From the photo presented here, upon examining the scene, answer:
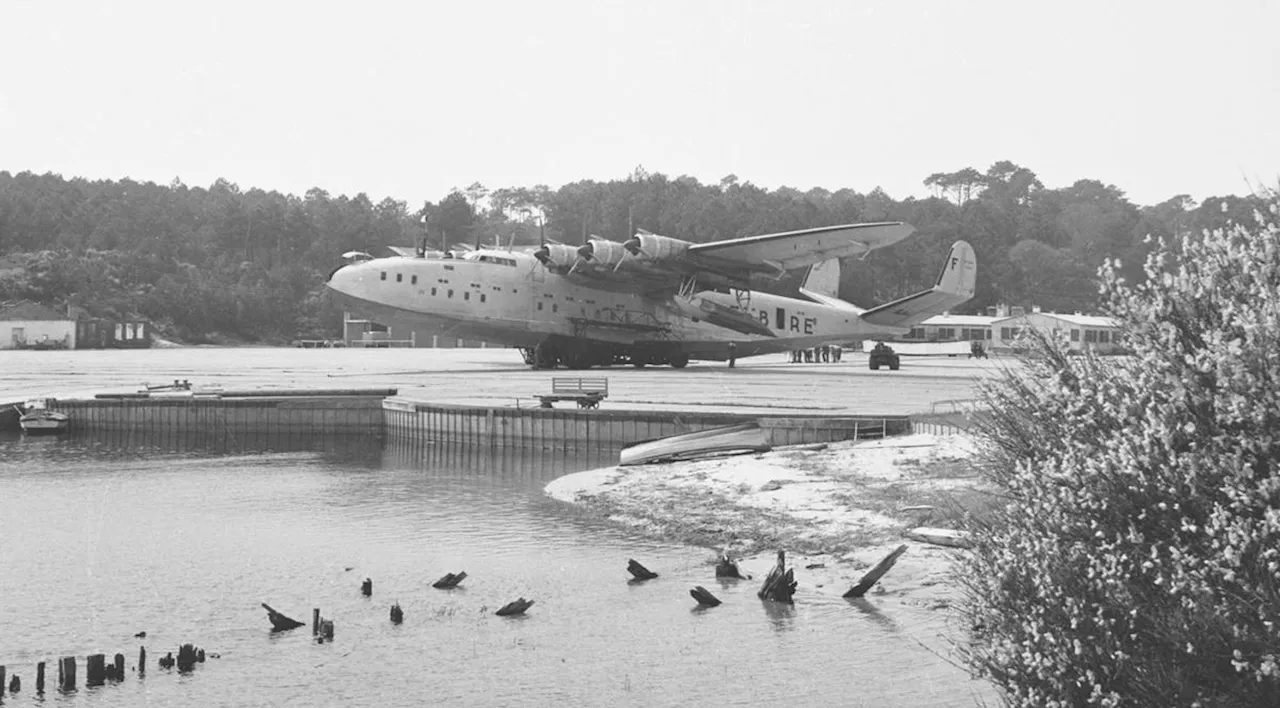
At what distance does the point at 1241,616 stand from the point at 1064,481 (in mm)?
1157

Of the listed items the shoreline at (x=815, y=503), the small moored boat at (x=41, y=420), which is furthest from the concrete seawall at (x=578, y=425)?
the small moored boat at (x=41, y=420)

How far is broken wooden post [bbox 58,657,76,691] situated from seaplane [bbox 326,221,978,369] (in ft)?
123

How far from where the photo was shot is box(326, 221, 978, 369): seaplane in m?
51.5

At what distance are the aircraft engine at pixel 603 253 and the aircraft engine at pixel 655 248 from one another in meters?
0.40

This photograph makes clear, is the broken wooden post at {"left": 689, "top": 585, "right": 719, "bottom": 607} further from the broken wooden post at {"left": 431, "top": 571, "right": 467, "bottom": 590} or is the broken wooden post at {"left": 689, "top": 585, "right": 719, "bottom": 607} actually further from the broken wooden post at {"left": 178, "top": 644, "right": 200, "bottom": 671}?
the broken wooden post at {"left": 178, "top": 644, "right": 200, "bottom": 671}

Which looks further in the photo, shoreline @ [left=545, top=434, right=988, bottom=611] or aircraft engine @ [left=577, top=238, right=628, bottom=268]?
aircraft engine @ [left=577, top=238, right=628, bottom=268]

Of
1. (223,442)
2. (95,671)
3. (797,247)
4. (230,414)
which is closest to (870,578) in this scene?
(95,671)

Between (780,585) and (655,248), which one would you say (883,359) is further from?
(780,585)

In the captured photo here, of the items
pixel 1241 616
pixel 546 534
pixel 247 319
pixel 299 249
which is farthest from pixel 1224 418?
pixel 299 249

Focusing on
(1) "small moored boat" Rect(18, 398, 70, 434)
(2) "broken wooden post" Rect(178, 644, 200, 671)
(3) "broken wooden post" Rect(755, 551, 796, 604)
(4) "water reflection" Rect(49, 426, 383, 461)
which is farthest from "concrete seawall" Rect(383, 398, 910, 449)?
(2) "broken wooden post" Rect(178, 644, 200, 671)

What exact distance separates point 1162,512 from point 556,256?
47.7 metres

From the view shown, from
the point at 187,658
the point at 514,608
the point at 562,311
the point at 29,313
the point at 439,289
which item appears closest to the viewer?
the point at 187,658

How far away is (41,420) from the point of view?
40531mm

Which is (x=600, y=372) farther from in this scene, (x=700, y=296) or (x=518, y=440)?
(x=518, y=440)
